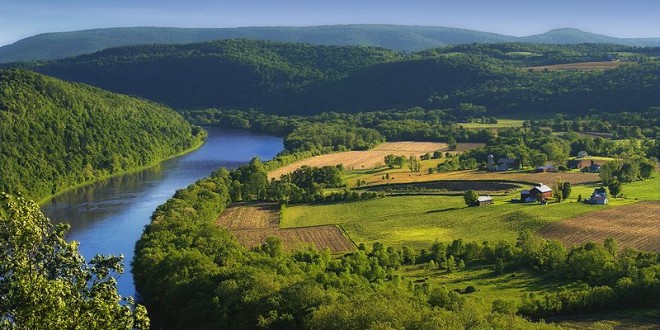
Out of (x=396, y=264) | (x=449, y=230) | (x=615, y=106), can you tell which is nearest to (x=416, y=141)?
(x=615, y=106)

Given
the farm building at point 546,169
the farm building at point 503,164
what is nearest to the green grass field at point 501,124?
the farm building at point 503,164

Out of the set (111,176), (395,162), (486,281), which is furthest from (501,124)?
(486,281)

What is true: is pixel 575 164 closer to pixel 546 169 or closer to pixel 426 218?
pixel 546 169

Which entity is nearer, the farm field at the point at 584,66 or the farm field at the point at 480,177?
the farm field at the point at 480,177

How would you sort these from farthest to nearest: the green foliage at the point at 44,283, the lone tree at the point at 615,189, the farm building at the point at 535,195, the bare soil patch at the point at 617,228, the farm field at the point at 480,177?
the farm field at the point at 480,177
the lone tree at the point at 615,189
the farm building at the point at 535,195
the bare soil patch at the point at 617,228
the green foliage at the point at 44,283

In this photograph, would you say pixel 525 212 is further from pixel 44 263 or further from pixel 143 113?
pixel 143 113

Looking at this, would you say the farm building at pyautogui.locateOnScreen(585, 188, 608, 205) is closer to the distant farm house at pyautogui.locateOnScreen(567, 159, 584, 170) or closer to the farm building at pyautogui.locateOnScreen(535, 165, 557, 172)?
the farm building at pyautogui.locateOnScreen(535, 165, 557, 172)

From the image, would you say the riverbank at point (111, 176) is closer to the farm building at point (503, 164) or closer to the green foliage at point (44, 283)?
the farm building at point (503, 164)

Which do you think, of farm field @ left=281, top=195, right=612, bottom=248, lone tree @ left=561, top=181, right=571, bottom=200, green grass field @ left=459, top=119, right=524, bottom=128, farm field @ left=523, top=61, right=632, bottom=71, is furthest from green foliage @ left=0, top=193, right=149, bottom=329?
farm field @ left=523, top=61, right=632, bottom=71
